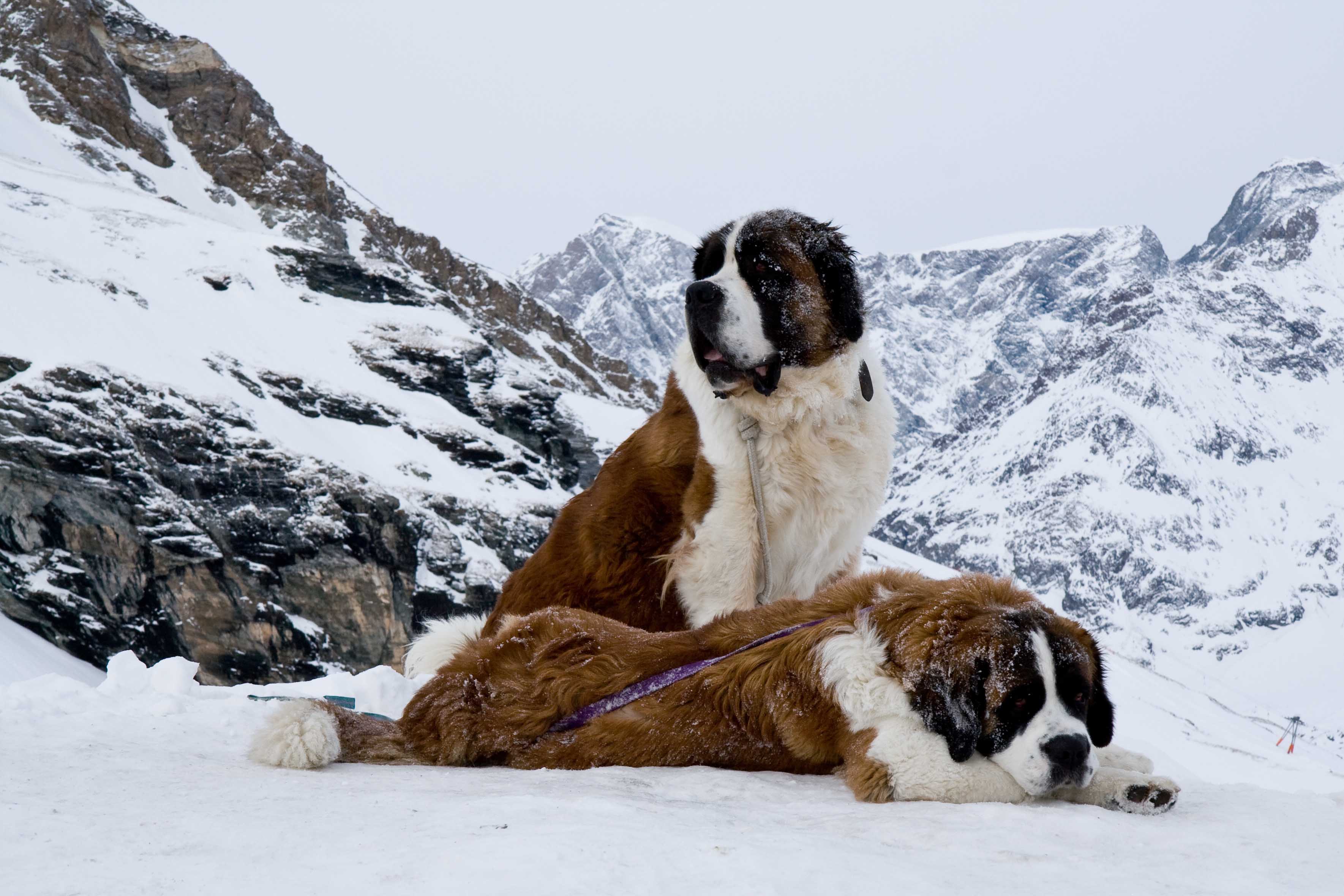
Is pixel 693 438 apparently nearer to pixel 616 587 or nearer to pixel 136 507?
pixel 616 587

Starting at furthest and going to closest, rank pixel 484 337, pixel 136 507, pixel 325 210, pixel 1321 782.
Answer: pixel 325 210, pixel 484 337, pixel 1321 782, pixel 136 507

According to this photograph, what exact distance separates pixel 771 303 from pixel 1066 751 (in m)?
2.03

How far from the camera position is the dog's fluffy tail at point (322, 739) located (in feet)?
9.29

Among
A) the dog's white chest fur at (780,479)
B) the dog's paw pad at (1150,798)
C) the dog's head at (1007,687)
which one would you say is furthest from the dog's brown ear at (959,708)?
the dog's white chest fur at (780,479)

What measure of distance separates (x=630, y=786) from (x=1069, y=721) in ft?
3.96

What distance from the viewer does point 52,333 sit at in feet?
77.3

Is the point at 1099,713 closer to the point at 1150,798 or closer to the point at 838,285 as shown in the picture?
the point at 1150,798

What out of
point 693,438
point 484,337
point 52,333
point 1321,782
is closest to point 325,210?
point 484,337

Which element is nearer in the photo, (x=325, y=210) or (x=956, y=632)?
(x=956, y=632)

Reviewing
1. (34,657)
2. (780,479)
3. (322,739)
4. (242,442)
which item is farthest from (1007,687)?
(242,442)

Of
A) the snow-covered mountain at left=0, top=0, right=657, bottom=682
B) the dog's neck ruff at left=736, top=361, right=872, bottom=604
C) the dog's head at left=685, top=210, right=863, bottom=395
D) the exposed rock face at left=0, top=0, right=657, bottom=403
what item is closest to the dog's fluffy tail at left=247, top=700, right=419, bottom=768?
the dog's neck ruff at left=736, top=361, right=872, bottom=604

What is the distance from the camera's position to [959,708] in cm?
260

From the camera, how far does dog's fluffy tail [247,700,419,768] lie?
2830mm

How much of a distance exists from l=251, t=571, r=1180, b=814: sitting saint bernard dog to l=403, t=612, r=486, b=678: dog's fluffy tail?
2.57ft
